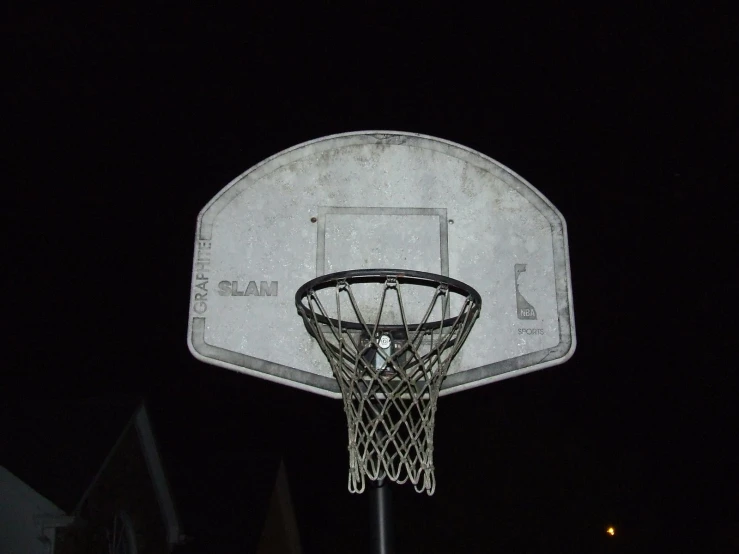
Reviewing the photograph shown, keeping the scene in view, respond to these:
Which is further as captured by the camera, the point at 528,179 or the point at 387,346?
the point at 528,179

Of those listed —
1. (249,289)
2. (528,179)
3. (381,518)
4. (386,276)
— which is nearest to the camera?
(386,276)

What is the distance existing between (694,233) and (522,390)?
3352mm

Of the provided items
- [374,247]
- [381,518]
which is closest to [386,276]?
[374,247]

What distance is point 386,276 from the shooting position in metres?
2.63

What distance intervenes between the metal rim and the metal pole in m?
0.88

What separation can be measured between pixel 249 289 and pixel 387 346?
61 centimetres

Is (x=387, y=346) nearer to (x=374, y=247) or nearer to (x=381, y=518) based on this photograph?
(x=374, y=247)

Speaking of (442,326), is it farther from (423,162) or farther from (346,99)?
(346,99)

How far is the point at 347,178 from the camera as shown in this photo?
9.90 feet

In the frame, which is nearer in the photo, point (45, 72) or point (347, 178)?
point (347, 178)

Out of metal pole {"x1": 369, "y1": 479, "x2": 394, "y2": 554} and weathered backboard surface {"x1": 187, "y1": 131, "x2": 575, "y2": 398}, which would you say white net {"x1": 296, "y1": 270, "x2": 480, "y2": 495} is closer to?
weathered backboard surface {"x1": 187, "y1": 131, "x2": 575, "y2": 398}

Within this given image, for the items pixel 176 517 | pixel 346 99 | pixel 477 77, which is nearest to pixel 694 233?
pixel 477 77

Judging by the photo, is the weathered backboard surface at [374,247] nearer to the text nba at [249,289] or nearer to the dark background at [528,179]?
the text nba at [249,289]

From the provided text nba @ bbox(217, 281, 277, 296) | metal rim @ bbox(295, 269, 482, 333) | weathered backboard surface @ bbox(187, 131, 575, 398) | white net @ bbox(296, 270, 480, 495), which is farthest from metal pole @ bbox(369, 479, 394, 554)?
text nba @ bbox(217, 281, 277, 296)
